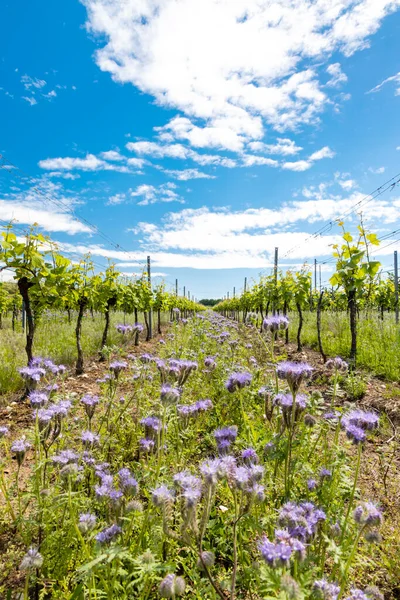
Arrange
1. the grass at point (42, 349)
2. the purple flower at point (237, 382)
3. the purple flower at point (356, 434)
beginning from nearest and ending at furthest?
the purple flower at point (356, 434)
the purple flower at point (237, 382)
the grass at point (42, 349)

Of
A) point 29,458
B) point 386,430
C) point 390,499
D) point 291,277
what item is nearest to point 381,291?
point 291,277

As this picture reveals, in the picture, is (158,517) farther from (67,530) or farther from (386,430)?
(386,430)

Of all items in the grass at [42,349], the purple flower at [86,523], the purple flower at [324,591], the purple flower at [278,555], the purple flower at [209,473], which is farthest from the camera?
the grass at [42,349]

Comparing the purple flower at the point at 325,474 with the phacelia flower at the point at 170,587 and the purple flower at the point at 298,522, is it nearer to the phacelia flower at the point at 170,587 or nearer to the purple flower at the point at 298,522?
the purple flower at the point at 298,522

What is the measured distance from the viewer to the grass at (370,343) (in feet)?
27.8

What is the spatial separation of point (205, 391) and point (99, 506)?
125 inches

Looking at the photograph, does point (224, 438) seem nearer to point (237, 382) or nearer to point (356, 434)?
point (237, 382)

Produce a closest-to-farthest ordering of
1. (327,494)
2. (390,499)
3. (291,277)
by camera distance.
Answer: (327,494) < (390,499) < (291,277)

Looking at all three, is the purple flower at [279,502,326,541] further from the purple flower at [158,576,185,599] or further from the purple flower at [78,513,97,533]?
the purple flower at [78,513,97,533]

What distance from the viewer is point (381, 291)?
76.3ft

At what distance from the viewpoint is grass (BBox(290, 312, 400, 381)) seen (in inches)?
333

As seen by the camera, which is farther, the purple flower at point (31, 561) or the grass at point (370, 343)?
the grass at point (370, 343)

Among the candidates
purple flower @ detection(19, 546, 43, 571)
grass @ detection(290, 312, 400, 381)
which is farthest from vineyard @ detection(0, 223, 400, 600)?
grass @ detection(290, 312, 400, 381)

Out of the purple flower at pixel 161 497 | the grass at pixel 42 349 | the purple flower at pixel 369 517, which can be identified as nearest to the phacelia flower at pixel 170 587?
the purple flower at pixel 161 497
